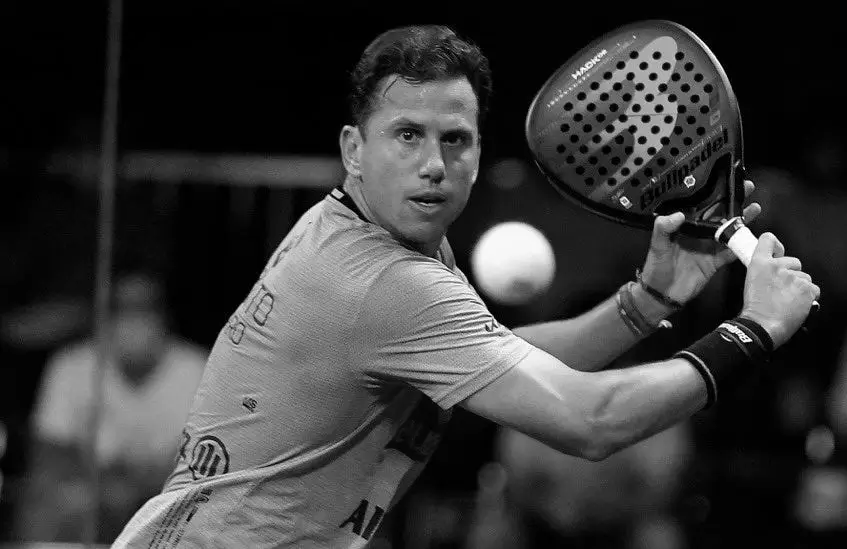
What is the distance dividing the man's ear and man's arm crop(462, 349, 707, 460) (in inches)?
18.2

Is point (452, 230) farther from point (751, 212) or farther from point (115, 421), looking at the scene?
point (751, 212)

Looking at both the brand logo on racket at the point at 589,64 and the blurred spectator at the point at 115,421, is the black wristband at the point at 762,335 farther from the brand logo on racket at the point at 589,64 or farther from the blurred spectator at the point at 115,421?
the blurred spectator at the point at 115,421

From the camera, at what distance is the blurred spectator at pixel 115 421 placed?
383 centimetres

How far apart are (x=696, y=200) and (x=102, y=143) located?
7.66 ft

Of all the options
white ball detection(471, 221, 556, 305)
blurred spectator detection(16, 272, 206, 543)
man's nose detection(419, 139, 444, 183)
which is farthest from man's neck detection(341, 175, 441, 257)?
blurred spectator detection(16, 272, 206, 543)

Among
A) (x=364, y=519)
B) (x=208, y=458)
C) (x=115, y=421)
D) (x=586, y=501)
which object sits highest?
(x=208, y=458)

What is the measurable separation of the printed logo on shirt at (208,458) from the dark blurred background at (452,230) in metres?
1.92

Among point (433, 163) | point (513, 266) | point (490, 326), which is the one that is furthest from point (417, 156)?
point (513, 266)

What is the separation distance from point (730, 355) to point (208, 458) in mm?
856

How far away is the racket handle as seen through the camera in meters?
2.13

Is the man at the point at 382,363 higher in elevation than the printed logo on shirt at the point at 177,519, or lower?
higher

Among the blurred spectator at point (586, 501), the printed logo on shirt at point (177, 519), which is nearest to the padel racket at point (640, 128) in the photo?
the printed logo on shirt at point (177, 519)

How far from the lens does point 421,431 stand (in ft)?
7.47

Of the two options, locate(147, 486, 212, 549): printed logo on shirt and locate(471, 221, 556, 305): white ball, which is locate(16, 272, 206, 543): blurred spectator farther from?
locate(147, 486, 212, 549): printed logo on shirt
